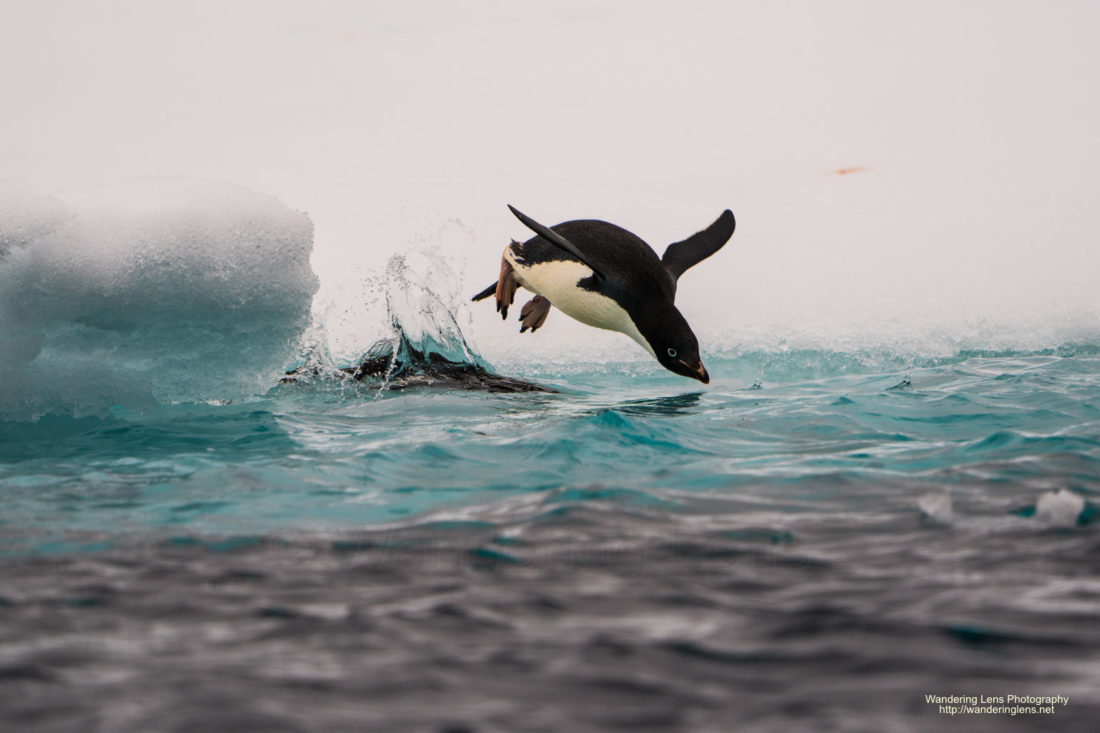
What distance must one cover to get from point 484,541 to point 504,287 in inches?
154

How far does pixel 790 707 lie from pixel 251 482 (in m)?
2.94

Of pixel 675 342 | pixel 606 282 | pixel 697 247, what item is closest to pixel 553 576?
pixel 675 342

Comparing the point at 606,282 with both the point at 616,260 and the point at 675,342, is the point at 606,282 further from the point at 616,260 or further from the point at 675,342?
the point at 675,342

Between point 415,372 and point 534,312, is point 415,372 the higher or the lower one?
the lower one

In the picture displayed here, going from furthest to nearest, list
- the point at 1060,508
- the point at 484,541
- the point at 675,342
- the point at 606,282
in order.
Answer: the point at 606,282 → the point at 675,342 → the point at 1060,508 → the point at 484,541

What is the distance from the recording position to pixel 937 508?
341cm

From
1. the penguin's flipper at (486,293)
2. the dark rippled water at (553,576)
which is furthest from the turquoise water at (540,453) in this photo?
the penguin's flipper at (486,293)

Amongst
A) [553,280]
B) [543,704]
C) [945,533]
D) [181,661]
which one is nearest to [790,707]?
[543,704]

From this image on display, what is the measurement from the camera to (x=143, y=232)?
6172mm

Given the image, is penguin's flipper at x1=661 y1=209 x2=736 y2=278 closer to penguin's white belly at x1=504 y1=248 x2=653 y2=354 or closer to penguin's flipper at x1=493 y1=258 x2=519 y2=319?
penguin's white belly at x1=504 y1=248 x2=653 y2=354

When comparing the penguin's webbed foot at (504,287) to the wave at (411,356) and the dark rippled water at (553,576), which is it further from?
the dark rippled water at (553,576)

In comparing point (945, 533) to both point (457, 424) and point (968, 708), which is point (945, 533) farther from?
point (457, 424)

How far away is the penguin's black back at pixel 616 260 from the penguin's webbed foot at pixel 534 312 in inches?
A: 27.5

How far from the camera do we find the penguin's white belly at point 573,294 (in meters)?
6.52
